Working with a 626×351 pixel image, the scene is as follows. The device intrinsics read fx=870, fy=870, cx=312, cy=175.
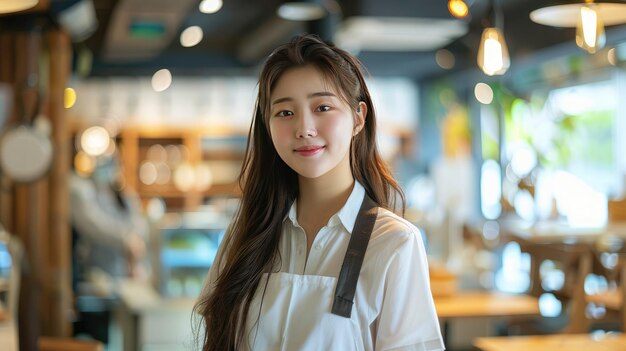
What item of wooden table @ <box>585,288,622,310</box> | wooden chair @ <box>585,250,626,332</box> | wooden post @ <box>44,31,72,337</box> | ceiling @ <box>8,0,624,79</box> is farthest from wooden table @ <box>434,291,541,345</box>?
wooden post @ <box>44,31,72,337</box>

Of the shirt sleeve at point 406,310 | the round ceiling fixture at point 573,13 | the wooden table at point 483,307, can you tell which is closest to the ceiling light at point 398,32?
the wooden table at point 483,307

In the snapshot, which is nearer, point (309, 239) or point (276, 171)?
point (309, 239)

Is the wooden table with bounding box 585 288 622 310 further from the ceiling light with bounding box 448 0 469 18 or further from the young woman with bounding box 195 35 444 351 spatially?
the young woman with bounding box 195 35 444 351

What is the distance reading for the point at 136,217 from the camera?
9.41 metres

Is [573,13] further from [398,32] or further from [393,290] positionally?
[398,32]

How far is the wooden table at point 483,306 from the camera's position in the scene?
4.60 meters

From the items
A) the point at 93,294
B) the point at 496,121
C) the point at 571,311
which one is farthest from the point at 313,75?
the point at 496,121

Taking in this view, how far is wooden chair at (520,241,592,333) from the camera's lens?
5457mm

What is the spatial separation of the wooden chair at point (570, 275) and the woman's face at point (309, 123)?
3824 millimetres

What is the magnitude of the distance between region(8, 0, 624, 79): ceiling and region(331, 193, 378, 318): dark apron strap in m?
4.06

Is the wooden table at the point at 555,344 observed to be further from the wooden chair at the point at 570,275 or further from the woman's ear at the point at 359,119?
the wooden chair at the point at 570,275

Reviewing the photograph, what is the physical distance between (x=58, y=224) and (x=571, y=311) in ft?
12.3

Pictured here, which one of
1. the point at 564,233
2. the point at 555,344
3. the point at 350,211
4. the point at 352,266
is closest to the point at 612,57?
the point at 564,233

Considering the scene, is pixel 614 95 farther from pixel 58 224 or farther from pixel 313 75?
pixel 313 75
